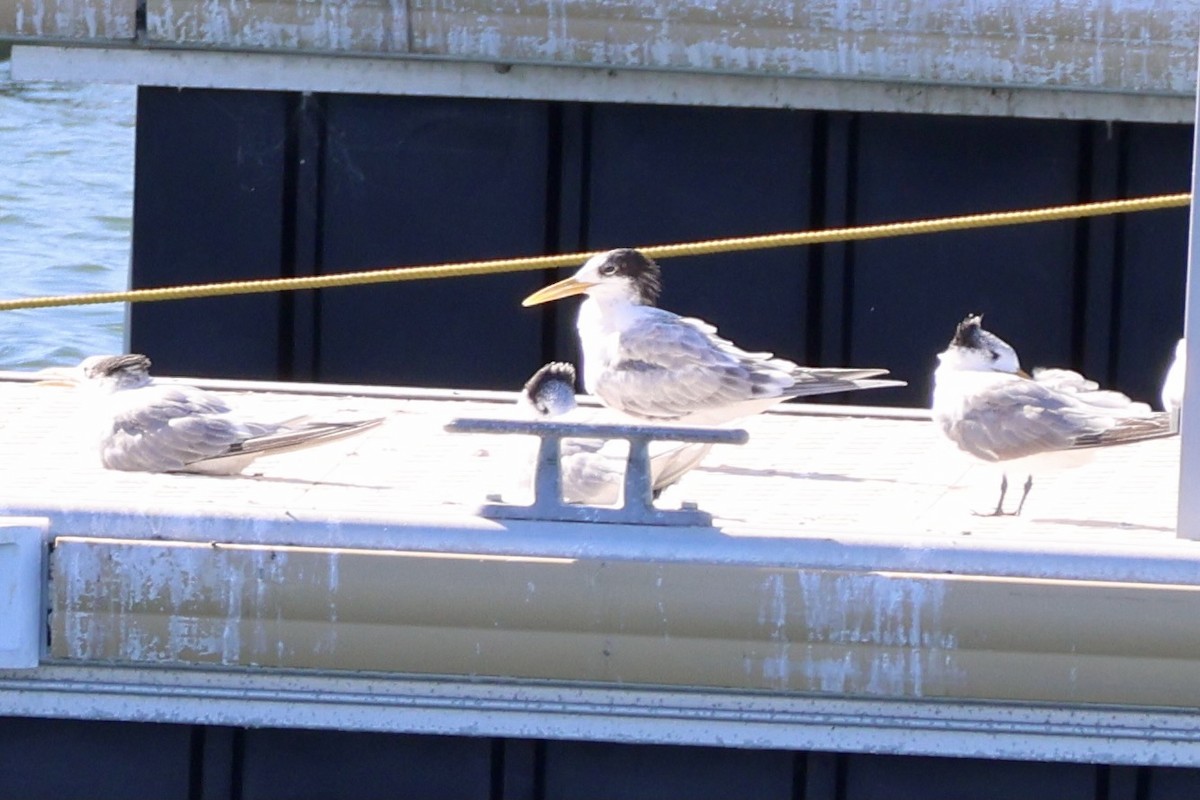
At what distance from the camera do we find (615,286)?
5836mm

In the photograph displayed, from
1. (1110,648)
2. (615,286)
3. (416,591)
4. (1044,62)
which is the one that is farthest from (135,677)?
(1044,62)

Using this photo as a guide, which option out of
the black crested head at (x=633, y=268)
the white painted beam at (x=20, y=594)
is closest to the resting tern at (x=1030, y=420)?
the black crested head at (x=633, y=268)

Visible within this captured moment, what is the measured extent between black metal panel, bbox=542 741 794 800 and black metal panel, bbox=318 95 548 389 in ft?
10.7

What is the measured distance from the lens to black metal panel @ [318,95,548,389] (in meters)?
6.99

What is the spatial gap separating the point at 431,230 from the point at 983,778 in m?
3.60

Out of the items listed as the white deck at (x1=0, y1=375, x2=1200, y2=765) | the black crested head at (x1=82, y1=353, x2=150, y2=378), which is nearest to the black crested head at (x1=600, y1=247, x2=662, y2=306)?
the black crested head at (x1=82, y1=353, x2=150, y2=378)

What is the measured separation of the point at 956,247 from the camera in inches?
279

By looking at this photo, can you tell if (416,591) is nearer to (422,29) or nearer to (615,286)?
(615,286)

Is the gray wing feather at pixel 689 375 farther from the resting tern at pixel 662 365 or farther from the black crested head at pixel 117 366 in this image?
the black crested head at pixel 117 366

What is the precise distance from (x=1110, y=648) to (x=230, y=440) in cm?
213

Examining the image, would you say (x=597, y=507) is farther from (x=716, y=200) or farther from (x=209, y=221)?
(x=209, y=221)

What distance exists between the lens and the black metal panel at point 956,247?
698cm

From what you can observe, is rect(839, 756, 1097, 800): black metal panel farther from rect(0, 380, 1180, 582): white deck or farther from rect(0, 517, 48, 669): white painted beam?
rect(0, 517, 48, 669): white painted beam

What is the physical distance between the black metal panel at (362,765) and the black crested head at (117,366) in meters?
1.57
